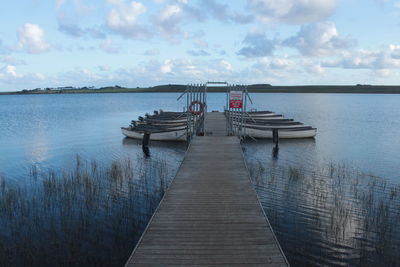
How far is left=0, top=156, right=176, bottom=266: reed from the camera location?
9.27 meters

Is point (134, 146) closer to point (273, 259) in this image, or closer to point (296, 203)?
point (296, 203)

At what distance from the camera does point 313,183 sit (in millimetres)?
15758

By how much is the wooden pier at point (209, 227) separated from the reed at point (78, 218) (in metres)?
1.68

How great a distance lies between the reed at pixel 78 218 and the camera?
927 centimetres

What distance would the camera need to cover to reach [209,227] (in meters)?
8.19

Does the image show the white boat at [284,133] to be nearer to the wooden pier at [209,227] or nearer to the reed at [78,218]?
the reed at [78,218]

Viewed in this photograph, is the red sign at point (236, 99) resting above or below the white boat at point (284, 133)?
above

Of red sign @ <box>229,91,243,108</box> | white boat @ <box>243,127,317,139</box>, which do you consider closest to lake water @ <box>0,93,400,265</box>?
white boat @ <box>243,127,317,139</box>

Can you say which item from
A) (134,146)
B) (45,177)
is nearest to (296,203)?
(45,177)

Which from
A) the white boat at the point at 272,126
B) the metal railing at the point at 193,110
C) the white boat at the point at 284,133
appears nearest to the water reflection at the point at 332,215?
the metal railing at the point at 193,110

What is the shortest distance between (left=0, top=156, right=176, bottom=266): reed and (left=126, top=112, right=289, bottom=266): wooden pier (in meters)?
1.68

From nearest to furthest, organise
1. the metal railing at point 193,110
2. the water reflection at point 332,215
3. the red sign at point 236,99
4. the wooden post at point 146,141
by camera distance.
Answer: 1. the water reflection at point 332,215
2. the red sign at point 236,99
3. the metal railing at point 193,110
4. the wooden post at point 146,141

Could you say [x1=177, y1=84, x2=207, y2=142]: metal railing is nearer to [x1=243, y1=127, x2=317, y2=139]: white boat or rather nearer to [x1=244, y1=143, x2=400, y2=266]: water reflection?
[x1=243, y1=127, x2=317, y2=139]: white boat

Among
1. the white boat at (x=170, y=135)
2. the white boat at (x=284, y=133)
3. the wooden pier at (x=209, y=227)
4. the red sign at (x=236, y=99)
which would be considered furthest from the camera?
the white boat at (x=284, y=133)
